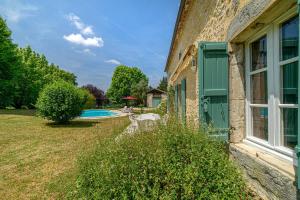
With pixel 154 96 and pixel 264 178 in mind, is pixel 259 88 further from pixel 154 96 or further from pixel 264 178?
pixel 154 96

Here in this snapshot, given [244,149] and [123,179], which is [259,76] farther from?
[123,179]

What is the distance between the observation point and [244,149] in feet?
10.8

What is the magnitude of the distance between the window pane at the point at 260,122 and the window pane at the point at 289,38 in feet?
2.62

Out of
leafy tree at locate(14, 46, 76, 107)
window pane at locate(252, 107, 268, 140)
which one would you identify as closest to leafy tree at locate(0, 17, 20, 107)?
leafy tree at locate(14, 46, 76, 107)

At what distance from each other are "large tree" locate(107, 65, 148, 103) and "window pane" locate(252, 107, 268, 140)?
4718 centimetres

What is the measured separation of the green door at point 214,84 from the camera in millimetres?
3877

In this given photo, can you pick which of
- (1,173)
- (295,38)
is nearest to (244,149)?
(295,38)

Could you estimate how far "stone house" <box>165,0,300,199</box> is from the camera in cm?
243

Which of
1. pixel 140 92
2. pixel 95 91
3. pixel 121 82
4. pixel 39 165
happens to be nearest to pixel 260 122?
pixel 39 165

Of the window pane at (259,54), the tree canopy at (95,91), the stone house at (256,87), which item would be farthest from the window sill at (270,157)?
the tree canopy at (95,91)

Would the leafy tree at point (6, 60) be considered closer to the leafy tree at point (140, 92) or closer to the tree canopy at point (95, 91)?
the tree canopy at point (95, 91)

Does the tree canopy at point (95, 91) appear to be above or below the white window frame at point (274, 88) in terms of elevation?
above

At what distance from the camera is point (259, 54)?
319cm

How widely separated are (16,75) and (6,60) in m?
2.10
